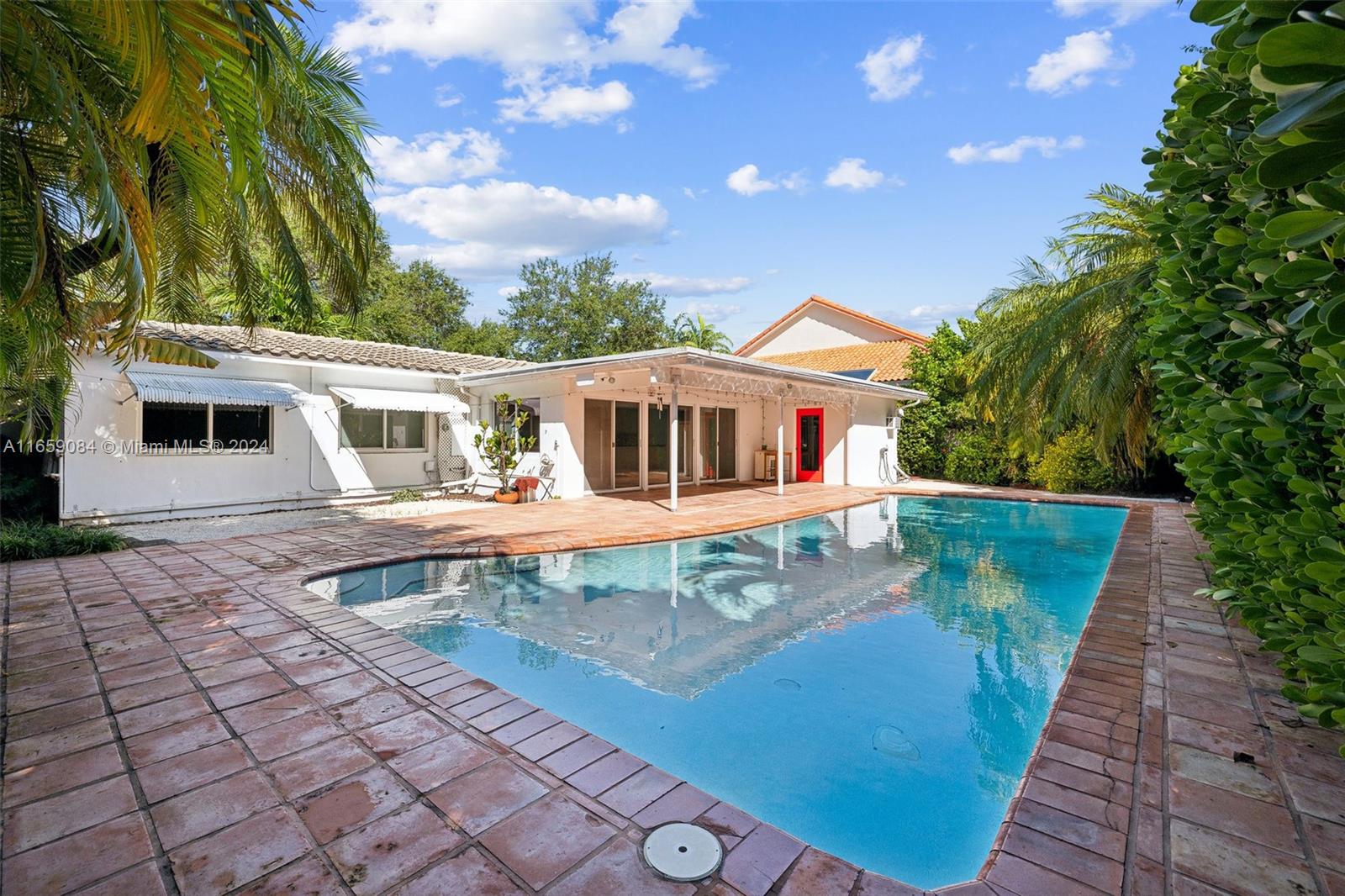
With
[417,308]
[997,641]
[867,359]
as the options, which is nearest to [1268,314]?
[997,641]

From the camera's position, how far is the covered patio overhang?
51.5ft

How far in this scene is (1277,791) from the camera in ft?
12.0

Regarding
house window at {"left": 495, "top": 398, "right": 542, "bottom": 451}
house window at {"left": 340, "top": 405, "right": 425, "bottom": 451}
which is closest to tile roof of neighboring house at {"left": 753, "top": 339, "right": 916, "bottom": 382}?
house window at {"left": 495, "top": 398, "right": 542, "bottom": 451}

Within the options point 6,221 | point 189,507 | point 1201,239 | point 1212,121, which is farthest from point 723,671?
point 189,507

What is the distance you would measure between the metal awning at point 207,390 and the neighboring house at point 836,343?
905 inches

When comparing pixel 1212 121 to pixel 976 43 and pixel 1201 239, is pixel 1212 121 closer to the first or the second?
pixel 1201 239

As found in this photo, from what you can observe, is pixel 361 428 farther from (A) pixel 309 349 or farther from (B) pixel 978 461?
(B) pixel 978 461

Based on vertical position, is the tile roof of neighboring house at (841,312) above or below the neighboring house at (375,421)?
above

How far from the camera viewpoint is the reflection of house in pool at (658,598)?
789 centimetres

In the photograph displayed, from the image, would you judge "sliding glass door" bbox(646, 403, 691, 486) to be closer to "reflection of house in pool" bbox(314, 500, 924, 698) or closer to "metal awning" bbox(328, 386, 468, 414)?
"metal awning" bbox(328, 386, 468, 414)

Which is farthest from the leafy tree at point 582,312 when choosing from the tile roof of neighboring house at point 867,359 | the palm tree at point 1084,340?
the palm tree at point 1084,340

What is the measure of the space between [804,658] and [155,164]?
1022cm

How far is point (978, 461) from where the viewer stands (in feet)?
84.0

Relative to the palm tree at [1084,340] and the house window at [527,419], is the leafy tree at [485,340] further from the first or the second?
the palm tree at [1084,340]
